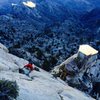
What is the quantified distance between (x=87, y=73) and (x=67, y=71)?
5805mm

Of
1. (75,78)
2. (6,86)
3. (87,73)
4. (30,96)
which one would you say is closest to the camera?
(6,86)

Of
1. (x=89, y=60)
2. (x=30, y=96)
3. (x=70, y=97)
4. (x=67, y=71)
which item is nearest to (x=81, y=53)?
(x=89, y=60)

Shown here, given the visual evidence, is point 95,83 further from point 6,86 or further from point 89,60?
point 6,86

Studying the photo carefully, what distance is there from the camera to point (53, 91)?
2786cm

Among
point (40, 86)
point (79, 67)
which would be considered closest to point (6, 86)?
point (40, 86)

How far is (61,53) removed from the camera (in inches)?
7574

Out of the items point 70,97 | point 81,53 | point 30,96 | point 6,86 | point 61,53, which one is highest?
point 6,86

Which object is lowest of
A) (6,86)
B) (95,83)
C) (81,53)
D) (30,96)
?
(95,83)

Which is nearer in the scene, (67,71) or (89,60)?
(67,71)

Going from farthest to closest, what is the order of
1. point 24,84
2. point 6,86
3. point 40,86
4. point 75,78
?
point 75,78, point 40,86, point 24,84, point 6,86

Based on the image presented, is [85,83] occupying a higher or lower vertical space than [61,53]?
higher

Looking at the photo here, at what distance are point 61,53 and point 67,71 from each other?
131 metres

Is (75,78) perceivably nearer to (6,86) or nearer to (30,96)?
(30,96)

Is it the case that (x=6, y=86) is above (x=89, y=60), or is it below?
above
